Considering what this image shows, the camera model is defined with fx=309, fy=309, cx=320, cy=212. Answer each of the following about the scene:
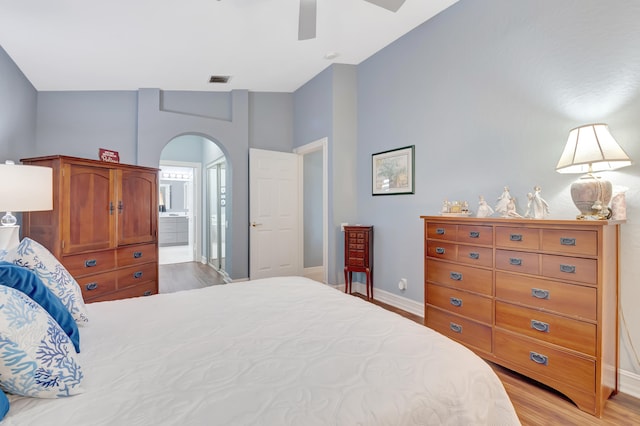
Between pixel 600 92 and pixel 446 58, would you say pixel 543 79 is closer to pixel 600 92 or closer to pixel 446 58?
pixel 600 92

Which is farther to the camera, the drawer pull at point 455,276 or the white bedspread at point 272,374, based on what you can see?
the drawer pull at point 455,276

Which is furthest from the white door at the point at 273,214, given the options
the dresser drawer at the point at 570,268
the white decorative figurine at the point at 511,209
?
the dresser drawer at the point at 570,268

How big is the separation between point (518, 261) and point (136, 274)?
339 cm

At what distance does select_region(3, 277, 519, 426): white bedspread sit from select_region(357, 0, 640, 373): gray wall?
173cm

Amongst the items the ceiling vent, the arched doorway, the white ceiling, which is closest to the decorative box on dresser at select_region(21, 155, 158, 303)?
the white ceiling

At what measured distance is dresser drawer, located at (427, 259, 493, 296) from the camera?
7.23 feet

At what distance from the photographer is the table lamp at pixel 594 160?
1.78 meters

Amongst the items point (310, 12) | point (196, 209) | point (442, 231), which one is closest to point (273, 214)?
point (196, 209)

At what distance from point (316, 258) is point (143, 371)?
4509mm

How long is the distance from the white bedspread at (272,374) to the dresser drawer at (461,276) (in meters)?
1.12

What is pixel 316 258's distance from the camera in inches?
215

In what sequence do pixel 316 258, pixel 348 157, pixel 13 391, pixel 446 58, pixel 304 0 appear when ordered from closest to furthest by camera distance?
pixel 13 391 → pixel 304 0 → pixel 446 58 → pixel 348 157 → pixel 316 258

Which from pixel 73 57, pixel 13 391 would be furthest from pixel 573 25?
pixel 73 57

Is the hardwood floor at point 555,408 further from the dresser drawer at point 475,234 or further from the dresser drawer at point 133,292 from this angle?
the dresser drawer at point 133,292
